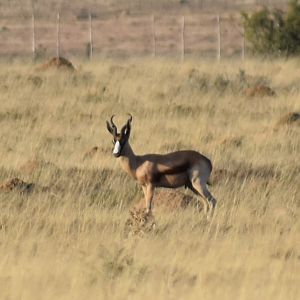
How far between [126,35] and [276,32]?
23.0m

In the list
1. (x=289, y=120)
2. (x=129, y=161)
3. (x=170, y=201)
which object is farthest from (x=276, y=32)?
(x=170, y=201)

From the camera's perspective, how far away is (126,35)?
A: 56.8 m

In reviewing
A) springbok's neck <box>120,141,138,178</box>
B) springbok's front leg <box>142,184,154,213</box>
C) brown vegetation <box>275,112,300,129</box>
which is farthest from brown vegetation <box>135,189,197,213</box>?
brown vegetation <box>275,112,300,129</box>

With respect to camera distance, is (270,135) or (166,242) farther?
(270,135)

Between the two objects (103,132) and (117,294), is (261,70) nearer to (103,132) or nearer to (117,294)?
(103,132)

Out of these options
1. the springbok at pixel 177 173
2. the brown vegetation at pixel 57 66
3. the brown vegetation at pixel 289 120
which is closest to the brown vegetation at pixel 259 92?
the brown vegetation at pixel 289 120

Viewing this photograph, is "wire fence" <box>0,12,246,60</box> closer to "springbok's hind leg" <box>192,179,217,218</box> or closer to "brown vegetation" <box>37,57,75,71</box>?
"brown vegetation" <box>37,57,75,71</box>

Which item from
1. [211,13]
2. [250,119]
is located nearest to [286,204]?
[250,119]

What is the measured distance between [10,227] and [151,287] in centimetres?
283

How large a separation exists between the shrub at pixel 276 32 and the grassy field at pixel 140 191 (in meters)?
6.55

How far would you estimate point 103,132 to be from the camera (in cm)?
1978

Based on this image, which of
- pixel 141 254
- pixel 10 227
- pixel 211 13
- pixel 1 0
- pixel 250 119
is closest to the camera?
pixel 141 254

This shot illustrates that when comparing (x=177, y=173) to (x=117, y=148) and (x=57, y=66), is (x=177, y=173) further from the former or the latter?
(x=57, y=66)

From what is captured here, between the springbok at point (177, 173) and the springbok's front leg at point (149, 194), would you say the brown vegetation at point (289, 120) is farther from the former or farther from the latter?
the springbok's front leg at point (149, 194)
